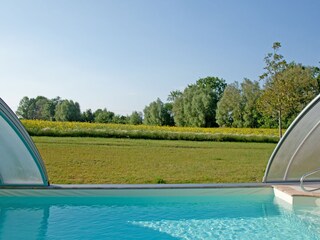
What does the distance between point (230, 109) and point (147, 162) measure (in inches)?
1155

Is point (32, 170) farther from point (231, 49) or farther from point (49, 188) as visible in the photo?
point (231, 49)

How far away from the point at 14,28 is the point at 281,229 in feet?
38.2

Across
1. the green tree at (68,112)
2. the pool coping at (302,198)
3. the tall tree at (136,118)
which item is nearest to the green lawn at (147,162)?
the pool coping at (302,198)

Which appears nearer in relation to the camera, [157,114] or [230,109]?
[230,109]

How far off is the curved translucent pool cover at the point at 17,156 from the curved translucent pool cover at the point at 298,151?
6.06 m

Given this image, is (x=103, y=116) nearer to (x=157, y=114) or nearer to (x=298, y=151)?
(x=157, y=114)

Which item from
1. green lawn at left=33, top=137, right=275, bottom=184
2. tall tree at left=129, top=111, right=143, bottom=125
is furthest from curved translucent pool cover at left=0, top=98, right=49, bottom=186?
tall tree at left=129, top=111, right=143, bottom=125

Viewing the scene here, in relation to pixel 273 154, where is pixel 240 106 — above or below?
above

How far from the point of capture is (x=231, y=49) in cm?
1812

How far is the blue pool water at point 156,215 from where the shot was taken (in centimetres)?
673

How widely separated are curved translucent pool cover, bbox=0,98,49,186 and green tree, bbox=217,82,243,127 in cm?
3465

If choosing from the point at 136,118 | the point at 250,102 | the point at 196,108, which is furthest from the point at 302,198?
the point at 136,118

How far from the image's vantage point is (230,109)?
139 feet

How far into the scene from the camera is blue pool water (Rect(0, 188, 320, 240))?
22.1 feet
